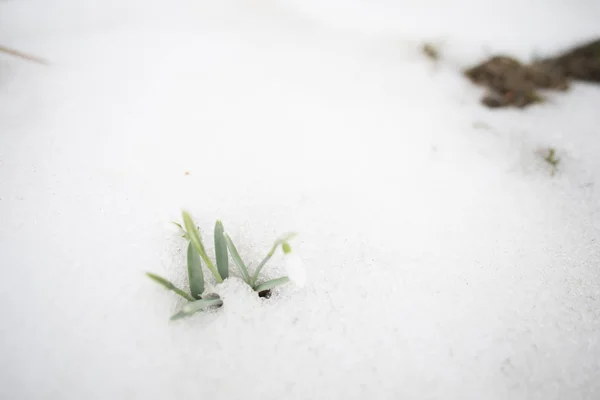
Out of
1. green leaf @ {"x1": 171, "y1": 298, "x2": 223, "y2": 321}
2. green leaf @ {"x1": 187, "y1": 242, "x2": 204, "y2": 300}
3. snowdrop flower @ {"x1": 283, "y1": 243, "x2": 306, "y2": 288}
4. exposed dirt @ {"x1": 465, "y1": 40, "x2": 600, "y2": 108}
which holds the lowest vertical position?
green leaf @ {"x1": 171, "y1": 298, "x2": 223, "y2": 321}

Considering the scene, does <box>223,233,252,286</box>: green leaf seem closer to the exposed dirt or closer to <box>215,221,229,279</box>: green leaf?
<box>215,221,229,279</box>: green leaf

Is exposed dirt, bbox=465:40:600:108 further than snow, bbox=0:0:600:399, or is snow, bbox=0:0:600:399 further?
exposed dirt, bbox=465:40:600:108

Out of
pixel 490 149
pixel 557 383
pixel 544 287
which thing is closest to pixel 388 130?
pixel 490 149

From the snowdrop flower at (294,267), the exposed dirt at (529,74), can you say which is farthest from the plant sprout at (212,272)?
the exposed dirt at (529,74)

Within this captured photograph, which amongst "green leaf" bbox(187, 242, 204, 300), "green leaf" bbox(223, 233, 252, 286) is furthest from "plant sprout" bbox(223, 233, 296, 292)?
"green leaf" bbox(187, 242, 204, 300)

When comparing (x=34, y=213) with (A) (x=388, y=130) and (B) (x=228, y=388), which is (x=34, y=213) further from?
(A) (x=388, y=130)

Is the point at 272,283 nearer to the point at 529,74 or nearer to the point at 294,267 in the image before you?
the point at 294,267

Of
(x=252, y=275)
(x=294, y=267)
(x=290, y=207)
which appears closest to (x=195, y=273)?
(x=252, y=275)
